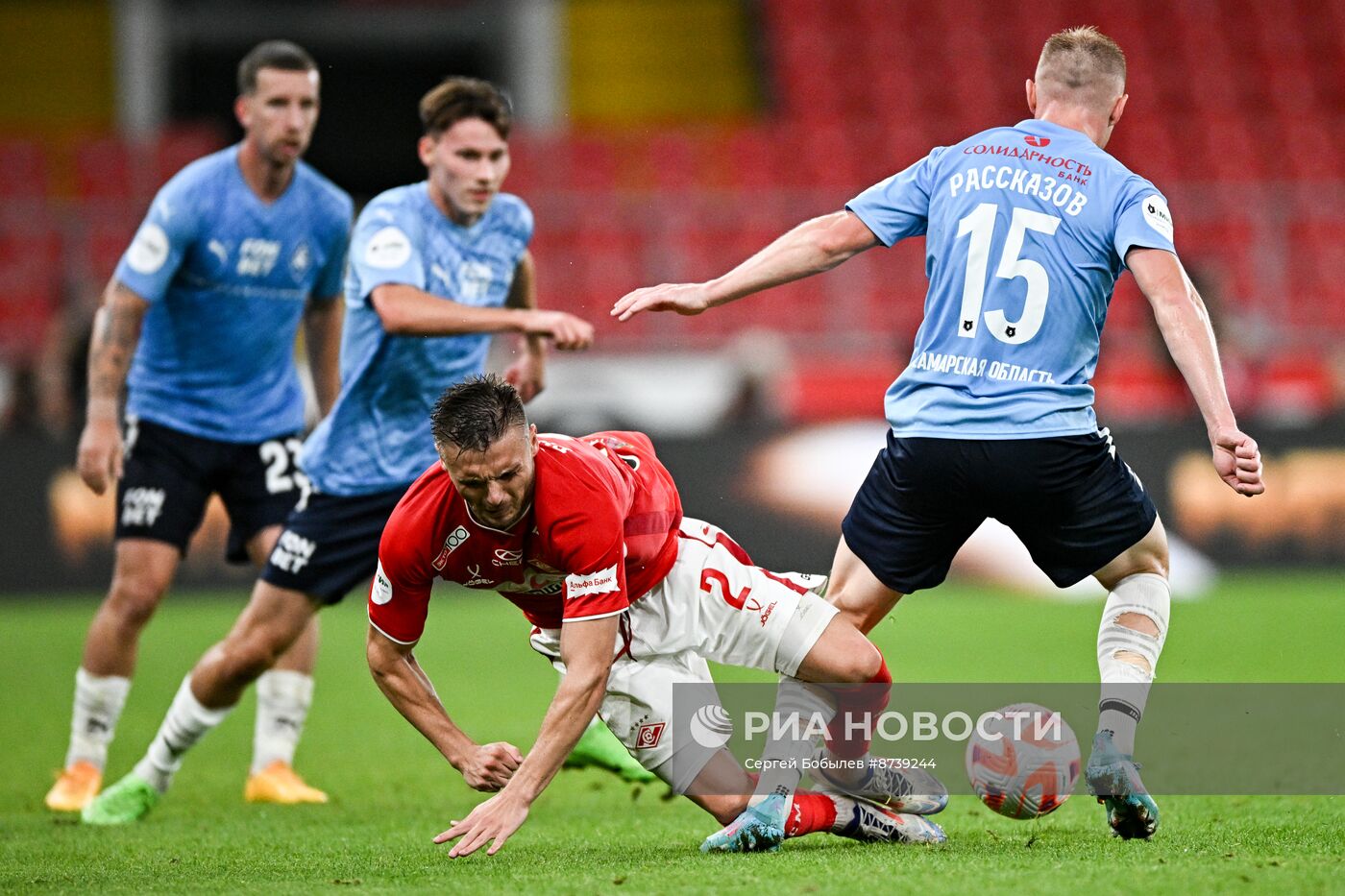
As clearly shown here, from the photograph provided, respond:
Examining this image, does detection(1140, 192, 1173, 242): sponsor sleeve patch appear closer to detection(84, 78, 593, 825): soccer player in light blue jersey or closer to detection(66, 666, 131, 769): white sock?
detection(84, 78, 593, 825): soccer player in light blue jersey

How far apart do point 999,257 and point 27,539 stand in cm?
1094

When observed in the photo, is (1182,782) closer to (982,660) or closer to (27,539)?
(982,660)

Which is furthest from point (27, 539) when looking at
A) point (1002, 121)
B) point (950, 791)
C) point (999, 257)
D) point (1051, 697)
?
point (1002, 121)

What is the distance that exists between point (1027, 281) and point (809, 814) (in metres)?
1.68

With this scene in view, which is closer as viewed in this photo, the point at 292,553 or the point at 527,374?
the point at 292,553

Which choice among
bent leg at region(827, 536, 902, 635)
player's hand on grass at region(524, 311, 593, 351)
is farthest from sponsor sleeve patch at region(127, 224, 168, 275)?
bent leg at region(827, 536, 902, 635)

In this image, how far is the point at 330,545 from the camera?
6.38m

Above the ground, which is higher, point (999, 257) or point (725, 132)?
point (725, 132)

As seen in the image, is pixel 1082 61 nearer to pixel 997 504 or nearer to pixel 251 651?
pixel 997 504

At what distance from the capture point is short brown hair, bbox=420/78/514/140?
6477 mm

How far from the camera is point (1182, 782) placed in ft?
20.3

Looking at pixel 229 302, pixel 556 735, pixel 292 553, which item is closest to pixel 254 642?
pixel 292 553

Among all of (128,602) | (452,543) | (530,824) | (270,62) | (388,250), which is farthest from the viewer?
(270,62)

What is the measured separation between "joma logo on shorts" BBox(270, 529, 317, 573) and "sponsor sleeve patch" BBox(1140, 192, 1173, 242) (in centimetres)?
318
